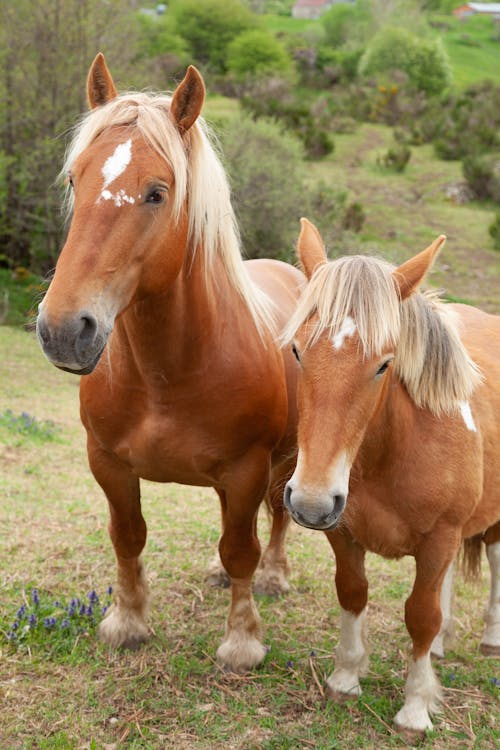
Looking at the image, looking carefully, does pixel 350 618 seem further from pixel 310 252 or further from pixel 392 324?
pixel 310 252

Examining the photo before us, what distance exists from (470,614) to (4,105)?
1246cm

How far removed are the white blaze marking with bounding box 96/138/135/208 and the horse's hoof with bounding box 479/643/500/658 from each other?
2.92 m

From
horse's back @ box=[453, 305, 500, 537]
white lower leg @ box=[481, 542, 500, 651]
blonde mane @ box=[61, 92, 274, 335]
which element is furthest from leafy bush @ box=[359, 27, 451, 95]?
blonde mane @ box=[61, 92, 274, 335]

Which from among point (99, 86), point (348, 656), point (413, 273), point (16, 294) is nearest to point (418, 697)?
point (348, 656)

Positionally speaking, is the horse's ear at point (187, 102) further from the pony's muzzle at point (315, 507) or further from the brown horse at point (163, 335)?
the pony's muzzle at point (315, 507)

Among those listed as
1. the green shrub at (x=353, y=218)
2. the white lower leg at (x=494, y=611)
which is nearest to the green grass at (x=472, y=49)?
the green shrub at (x=353, y=218)

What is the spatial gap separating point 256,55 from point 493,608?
34.7 meters

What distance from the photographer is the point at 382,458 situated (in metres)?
2.77

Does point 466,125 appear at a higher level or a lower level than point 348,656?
lower

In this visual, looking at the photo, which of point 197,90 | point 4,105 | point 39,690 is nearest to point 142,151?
point 197,90

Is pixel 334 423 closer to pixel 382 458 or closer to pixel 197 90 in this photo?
pixel 382 458

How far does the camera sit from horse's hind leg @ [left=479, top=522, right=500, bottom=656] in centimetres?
370

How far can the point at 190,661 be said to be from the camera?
3.43 m

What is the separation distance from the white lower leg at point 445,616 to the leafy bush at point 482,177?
17.7m
